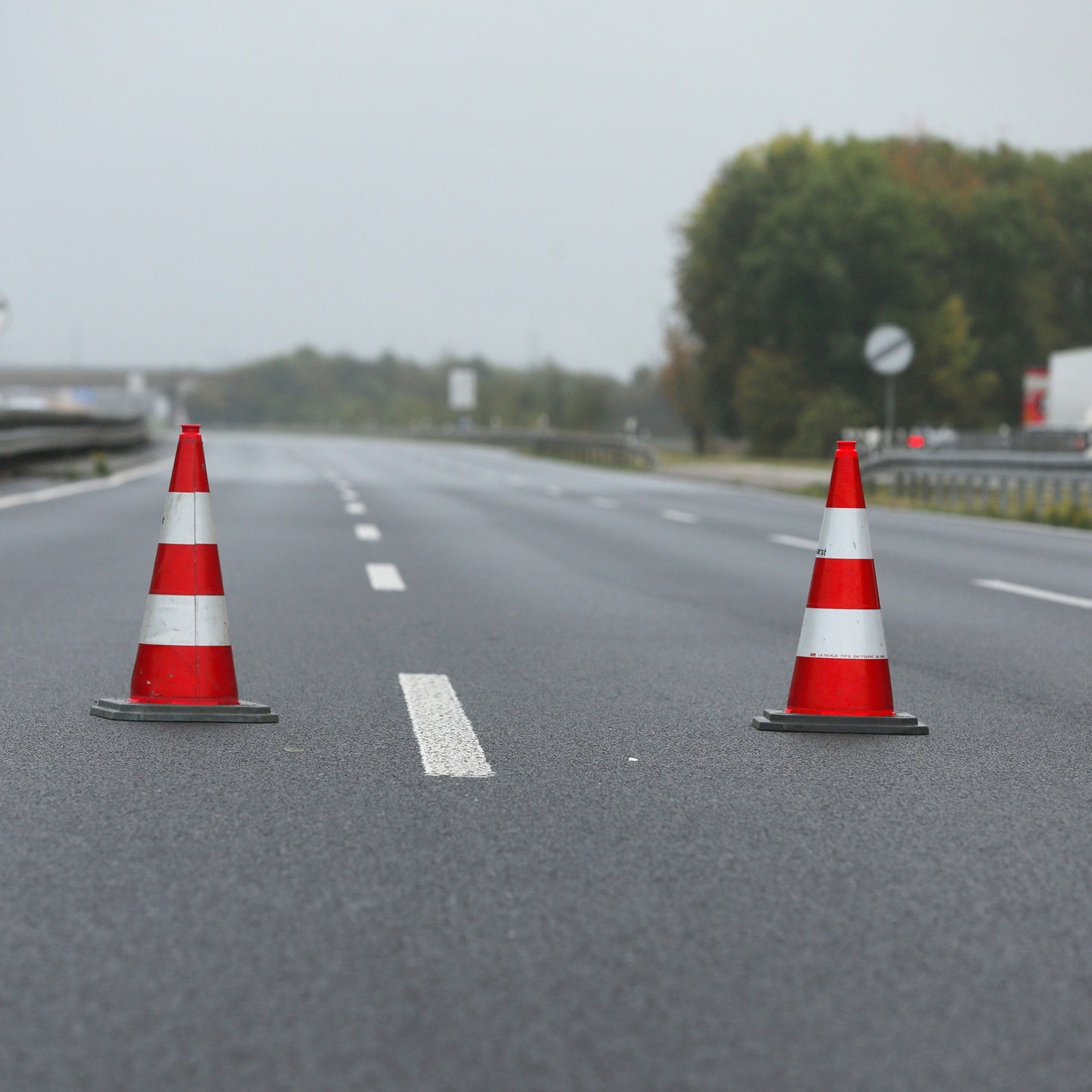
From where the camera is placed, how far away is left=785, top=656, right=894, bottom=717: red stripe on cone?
6.20 meters

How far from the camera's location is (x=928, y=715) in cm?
653

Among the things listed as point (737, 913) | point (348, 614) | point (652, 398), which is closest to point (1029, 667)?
point (348, 614)

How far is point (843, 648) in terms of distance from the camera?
6.25 m

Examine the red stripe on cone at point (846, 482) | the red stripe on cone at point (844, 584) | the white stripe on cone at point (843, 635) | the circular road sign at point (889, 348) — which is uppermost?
the circular road sign at point (889, 348)

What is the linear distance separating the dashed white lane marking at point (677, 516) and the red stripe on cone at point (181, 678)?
13.7 meters

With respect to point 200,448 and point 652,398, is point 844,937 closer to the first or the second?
point 200,448

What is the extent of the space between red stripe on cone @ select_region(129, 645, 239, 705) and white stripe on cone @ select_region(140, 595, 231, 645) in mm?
24

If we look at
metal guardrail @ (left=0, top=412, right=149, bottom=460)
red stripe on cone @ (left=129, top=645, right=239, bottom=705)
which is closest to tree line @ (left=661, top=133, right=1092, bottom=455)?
metal guardrail @ (left=0, top=412, right=149, bottom=460)

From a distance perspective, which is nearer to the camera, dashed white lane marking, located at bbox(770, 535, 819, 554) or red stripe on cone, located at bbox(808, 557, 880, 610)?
red stripe on cone, located at bbox(808, 557, 880, 610)

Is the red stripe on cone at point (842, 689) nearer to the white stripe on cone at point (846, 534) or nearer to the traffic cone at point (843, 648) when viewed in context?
the traffic cone at point (843, 648)

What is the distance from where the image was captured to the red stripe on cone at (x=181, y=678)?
6.18m

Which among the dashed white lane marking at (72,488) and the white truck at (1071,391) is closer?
the dashed white lane marking at (72,488)

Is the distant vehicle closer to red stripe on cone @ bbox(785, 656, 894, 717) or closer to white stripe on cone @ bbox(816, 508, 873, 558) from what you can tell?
white stripe on cone @ bbox(816, 508, 873, 558)

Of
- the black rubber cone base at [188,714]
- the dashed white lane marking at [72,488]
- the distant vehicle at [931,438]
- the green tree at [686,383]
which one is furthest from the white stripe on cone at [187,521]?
the green tree at [686,383]
